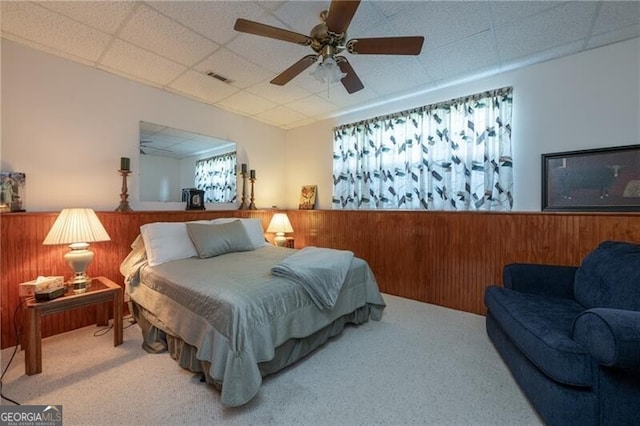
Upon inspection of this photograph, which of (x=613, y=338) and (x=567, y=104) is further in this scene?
(x=567, y=104)

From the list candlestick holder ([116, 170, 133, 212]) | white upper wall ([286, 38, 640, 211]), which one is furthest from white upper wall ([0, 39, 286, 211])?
white upper wall ([286, 38, 640, 211])

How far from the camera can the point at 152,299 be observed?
219 centimetres

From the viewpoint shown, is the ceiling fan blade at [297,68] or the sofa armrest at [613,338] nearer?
the sofa armrest at [613,338]

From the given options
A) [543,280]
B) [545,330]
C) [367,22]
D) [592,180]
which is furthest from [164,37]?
[592,180]

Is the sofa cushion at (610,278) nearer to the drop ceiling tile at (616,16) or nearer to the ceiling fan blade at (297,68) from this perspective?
the drop ceiling tile at (616,16)

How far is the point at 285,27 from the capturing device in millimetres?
2137

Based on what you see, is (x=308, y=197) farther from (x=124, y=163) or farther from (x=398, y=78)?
(x=124, y=163)

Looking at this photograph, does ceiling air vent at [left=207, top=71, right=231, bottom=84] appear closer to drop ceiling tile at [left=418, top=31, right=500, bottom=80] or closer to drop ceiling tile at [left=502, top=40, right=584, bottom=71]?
drop ceiling tile at [left=418, top=31, right=500, bottom=80]

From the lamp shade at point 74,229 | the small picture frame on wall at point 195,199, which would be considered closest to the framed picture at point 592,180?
the small picture frame on wall at point 195,199

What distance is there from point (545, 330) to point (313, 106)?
11.0 feet

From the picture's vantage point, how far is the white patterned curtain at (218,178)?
12.0ft

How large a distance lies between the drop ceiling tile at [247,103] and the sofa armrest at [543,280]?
10.8ft

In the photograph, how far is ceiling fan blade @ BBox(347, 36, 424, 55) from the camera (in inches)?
67.0

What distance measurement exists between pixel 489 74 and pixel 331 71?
2038 mm
